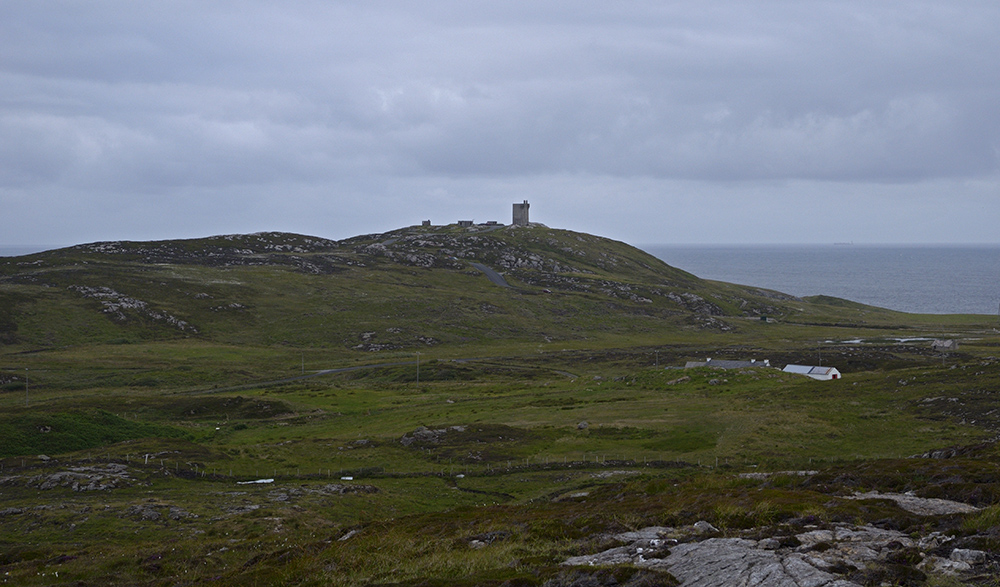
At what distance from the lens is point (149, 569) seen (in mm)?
34094

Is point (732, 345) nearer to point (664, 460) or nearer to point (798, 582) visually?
point (664, 460)

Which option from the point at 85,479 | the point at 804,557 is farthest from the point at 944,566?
the point at 85,479

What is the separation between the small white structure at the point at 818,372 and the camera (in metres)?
106

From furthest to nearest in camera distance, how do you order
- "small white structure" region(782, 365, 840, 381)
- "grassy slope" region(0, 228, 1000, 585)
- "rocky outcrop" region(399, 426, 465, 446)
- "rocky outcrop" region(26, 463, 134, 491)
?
"small white structure" region(782, 365, 840, 381) < "rocky outcrop" region(399, 426, 465, 446) < "rocky outcrop" region(26, 463, 134, 491) < "grassy slope" region(0, 228, 1000, 585)

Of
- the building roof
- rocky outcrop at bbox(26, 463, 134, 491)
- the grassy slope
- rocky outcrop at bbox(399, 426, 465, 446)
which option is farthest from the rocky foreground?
the building roof

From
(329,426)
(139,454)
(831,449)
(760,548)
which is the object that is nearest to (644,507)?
(760,548)

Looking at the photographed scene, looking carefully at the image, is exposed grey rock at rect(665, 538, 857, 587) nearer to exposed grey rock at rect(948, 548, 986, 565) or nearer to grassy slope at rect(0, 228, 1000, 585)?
exposed grey rock at rect(948, 548, 986, 565)

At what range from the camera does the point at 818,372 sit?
357ft

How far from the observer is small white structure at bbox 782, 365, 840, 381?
4186 inches

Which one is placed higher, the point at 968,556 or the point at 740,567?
the point at 968,556

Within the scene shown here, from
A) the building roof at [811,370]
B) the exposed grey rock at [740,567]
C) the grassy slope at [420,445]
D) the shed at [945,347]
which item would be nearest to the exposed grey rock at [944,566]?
the exposed grey rock at [740,567]

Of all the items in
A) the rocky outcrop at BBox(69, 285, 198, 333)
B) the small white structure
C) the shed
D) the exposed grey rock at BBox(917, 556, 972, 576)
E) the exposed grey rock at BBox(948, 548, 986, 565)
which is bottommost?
the small white structure

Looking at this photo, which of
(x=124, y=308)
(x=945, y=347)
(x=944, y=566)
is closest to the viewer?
→ (x=944, y=566)

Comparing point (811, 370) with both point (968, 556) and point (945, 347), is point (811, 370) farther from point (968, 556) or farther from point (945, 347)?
point (968, 556)
